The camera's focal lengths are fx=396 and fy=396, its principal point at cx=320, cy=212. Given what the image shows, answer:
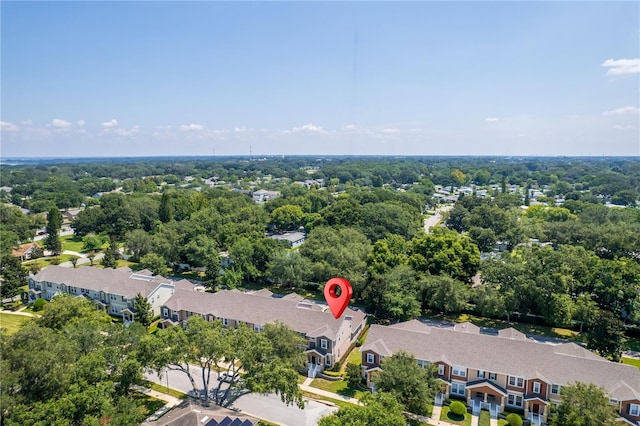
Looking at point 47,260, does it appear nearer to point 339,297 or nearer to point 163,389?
point 163,389

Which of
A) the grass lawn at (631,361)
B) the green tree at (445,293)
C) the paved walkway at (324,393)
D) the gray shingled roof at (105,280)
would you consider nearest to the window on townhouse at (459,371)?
the paved walkway at (324,393)

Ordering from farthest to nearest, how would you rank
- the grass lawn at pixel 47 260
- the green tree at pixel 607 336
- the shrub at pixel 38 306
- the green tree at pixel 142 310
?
1. the grass lawn at pixel 47 260
2. the shrub at pixel 38 306
3. the green tree at pixel 142 310
4. the green tree at pixel 607 336

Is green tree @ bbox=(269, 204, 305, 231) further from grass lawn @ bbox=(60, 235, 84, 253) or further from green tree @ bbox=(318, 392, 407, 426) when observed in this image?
green tree @ bbox=(318, 392, 407, 426)

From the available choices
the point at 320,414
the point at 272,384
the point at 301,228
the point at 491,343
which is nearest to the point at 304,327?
the point at 320,414

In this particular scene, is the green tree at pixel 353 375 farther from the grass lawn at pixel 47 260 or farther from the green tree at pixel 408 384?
the grass lawn at pixel 47 260

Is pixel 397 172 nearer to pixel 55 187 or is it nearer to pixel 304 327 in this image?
pixel 55 187

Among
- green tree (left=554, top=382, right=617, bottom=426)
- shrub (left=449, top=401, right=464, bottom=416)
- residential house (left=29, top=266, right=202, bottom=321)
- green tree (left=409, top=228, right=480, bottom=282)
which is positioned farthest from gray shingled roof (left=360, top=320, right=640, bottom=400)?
residential house (left=29, top=266, right=202, bottom=321)
